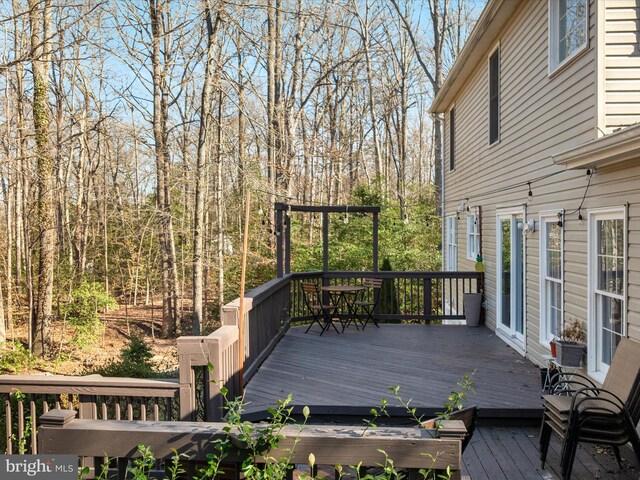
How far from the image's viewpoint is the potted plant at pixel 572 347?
525 cm

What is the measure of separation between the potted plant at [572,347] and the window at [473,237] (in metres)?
4.65

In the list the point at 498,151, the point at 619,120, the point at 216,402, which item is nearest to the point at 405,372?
the point at 216,402

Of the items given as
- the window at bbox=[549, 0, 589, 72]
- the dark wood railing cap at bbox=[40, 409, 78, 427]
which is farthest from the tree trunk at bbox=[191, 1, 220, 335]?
the dark wood railing cap at bbox=[40, 409, 78, 427]

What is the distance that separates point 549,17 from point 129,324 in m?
16.3

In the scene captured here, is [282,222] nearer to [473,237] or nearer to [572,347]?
[473,237]

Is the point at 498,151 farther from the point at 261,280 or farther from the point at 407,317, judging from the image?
the point at 261,280

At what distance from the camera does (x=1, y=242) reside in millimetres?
16891

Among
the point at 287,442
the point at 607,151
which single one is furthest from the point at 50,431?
the point at 607,151

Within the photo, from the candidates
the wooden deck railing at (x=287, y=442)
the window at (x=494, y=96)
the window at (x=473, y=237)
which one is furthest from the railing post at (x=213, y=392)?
the window at (x=473, y=237)

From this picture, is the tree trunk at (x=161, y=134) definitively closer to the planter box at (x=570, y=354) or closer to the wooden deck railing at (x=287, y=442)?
the planter box at (x=570, y=354)

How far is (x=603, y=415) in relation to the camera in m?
3.71

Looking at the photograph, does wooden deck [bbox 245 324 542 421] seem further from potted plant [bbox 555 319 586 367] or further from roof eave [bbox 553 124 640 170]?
roof eave [bbox 553 124 640 170]

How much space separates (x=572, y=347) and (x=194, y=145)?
583 inches

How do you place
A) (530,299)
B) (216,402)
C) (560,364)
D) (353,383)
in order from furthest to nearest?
(530,299) → (353,383) → (560,364) → (216,402)
